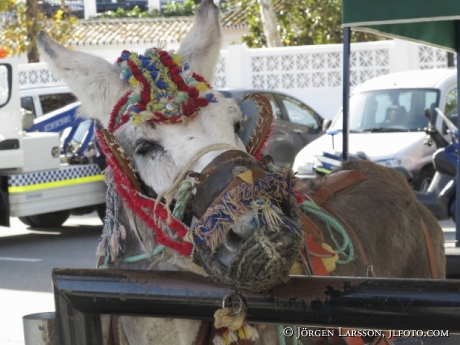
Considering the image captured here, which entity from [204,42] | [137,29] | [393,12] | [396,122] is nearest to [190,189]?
[204,42]

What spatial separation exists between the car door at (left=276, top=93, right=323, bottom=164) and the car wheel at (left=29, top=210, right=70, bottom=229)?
14.2 feet

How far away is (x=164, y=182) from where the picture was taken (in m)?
2.59

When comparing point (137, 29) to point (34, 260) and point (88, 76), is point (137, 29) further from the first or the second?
point (88, 76)

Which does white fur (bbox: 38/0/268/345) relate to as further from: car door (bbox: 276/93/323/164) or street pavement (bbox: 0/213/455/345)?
car door (bbox: 276/93/323/164)

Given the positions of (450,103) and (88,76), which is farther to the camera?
(450,103)

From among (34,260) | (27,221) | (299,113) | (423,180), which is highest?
(299,113)

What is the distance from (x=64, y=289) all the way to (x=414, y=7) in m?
3.19

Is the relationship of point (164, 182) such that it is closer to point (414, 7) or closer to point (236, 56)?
point (414, 7)

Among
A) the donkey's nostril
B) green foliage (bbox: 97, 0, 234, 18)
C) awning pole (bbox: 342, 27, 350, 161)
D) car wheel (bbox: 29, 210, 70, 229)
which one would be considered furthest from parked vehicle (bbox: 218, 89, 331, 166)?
green foliage (bbox: 97, 0, 234, 18)

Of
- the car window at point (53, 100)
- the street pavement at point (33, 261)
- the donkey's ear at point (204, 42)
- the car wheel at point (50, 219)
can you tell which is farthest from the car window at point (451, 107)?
the donkey's ear at point (204, 42)

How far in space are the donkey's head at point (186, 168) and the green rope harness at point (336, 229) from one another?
59 centimetres

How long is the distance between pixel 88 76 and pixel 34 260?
22.3 ft

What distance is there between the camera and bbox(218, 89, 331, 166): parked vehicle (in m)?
13.9

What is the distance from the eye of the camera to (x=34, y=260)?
9.35 m
